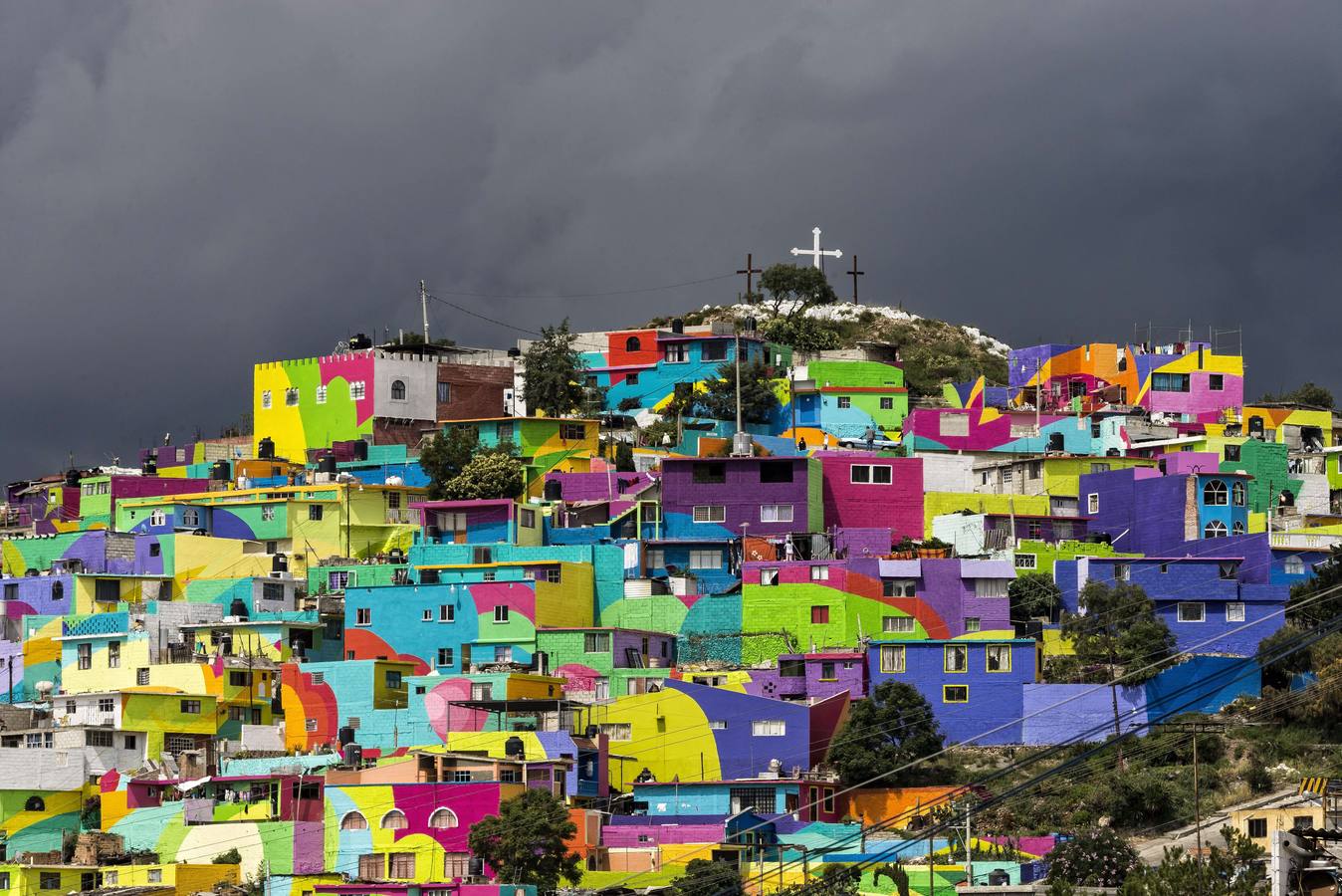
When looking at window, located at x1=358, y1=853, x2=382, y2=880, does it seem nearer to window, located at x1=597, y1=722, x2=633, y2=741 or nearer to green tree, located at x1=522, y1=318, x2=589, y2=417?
window, located at x1=597, y1=722, x2=633, y2=741

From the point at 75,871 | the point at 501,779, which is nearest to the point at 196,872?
the point at 75,871

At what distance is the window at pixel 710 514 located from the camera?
7206cm

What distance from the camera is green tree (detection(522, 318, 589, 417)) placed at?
3376 inches

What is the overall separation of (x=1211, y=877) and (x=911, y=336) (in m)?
69.0

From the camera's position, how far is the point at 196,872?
56.4 m

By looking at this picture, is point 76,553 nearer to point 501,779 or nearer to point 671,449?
point 671,449

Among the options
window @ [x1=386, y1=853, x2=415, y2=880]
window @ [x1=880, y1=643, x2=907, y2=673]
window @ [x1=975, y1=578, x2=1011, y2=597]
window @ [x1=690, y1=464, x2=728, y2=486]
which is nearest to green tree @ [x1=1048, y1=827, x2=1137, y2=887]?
window @ [x1=880, y1=643, x2=907, y2=673]

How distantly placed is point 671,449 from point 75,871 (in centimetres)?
3049

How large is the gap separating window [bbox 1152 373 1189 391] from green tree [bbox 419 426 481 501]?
25195 millimetres

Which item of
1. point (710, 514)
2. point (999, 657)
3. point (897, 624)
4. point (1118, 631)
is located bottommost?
point (999, 657)

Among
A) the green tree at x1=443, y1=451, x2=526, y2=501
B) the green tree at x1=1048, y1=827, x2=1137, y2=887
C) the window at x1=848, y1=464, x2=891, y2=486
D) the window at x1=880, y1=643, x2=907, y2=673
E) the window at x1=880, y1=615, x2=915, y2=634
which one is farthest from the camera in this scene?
the green tree at x1=443, y1=451, x2=526, y2=501

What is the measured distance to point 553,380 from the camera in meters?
85.8

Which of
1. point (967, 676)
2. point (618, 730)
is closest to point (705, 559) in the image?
point (618, 730)

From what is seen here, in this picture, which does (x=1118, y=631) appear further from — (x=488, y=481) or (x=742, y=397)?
(x=742, y=397)
